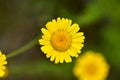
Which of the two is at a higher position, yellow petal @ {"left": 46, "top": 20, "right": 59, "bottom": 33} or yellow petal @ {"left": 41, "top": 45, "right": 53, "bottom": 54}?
yellow petal @ {"left": 46, "top": 20, "right": 59, "bottom": 33}

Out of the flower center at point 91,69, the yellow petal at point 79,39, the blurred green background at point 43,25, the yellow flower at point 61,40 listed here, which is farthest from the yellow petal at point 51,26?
the flower center at point 91,69

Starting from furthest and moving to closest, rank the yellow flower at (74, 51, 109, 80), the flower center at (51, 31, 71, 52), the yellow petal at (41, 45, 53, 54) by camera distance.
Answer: the yellow flower at (74, 51, 109, 80)
the flower center at (51, 31, 71, 52)
the yellow petal at (41, 45, 53, 54)

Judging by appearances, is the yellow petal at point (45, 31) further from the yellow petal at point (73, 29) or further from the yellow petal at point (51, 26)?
the yellow petal at point (73, 29)

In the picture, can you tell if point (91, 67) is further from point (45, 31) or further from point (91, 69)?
point (45, 31)

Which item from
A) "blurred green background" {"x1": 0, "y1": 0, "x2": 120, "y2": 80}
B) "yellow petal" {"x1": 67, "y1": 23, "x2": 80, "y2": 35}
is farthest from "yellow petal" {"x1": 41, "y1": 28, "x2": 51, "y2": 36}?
"blurred green background" {"x1": 0, "y1": 0, "x2": 120, "y2": 80}

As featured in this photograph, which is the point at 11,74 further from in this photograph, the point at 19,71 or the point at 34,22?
the point at 34,22

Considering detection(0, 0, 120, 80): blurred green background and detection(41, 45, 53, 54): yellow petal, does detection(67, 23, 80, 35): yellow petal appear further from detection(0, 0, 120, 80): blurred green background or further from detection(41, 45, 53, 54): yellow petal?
detection(0, 0, 120, 80): blurred green background

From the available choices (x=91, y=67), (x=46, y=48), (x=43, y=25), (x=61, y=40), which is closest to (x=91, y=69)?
(x=91, y=67)
